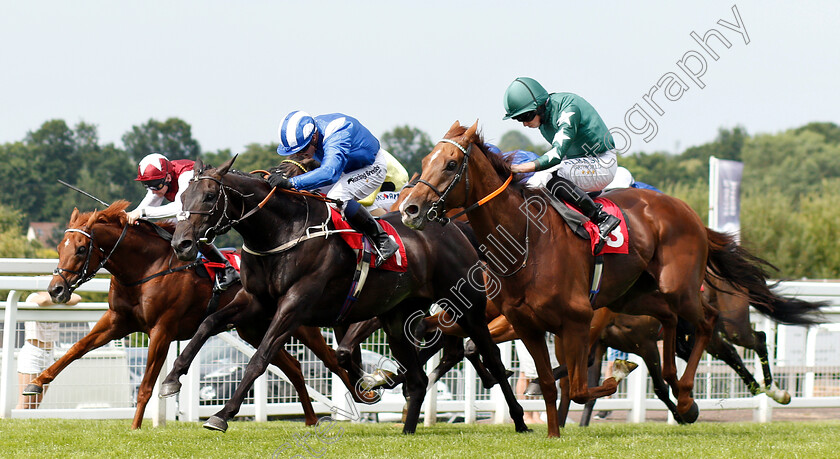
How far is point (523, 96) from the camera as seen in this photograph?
6.34 m

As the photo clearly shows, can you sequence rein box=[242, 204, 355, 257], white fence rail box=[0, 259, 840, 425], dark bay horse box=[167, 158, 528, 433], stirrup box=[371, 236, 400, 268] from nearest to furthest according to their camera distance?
dark bay horse box=[167, 158, 528, 433]
rein box=[242, 204, 355, 257]
stirrup box=[371, 236, 400, 268]
white fence rail box=[0, 259, 840, 425]

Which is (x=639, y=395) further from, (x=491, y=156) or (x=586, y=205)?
(x=491, y=156)

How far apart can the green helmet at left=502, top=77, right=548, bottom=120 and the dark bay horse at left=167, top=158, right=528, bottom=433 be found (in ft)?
4.05

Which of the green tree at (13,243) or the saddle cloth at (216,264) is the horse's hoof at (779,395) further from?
the green tree at (13,243)

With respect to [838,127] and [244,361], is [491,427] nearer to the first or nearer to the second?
[244,361]

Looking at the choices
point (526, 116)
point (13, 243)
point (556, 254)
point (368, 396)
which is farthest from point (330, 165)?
point (13, 243)

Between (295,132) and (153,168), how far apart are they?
153 cm

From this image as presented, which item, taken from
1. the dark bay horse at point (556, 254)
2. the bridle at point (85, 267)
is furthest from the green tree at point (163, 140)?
the dark bay horse at point (556, 254)

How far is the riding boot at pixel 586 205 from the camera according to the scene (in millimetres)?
6348

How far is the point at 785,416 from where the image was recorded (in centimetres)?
1082

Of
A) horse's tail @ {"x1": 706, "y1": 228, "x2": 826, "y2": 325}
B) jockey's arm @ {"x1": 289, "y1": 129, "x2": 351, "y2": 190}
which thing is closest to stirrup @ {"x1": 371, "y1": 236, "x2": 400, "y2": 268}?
jockey's arm @ {"x1": 289, "y1": 129, "x2": 351, "y2": 190}

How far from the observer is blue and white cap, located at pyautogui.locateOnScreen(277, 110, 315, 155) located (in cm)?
639

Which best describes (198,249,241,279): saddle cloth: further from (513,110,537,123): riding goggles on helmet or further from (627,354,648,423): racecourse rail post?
(627,354,648,423): racecourse rail post

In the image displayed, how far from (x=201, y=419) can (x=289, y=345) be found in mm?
1054
